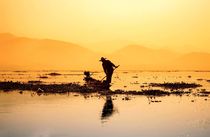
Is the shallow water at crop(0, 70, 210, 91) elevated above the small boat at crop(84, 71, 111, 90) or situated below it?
above

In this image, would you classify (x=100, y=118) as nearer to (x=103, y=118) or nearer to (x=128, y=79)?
(x=103, y=118)

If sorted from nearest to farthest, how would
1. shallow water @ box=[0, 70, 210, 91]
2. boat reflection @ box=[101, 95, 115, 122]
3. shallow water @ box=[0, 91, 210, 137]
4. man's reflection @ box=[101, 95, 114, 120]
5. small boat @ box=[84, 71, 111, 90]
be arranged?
shallow water @ box=[0, 91, 210, 137], boat reflection @ box=[101, 95, 115, 122], man's reflection @ box=[101, 95, 114, 120], small boat @ box=[84, 71, 111, 90], shallow water @ box=[0, 70, 210, 91]

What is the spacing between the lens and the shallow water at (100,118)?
24734 mm

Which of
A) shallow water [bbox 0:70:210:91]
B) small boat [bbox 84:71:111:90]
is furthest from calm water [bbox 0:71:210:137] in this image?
shallow water [bbox 0:70:210:91]

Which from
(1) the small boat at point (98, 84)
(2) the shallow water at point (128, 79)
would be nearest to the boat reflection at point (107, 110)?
(1) the small boat at point (98, 84)

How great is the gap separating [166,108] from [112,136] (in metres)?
14.7

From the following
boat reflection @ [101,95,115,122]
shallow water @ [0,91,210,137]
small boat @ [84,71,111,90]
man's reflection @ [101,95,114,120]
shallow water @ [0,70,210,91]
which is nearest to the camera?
shallow water @ [0,91,210,137]

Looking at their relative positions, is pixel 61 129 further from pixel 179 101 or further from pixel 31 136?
pixel 179 101

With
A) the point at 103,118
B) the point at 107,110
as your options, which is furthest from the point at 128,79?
the point at 103,118

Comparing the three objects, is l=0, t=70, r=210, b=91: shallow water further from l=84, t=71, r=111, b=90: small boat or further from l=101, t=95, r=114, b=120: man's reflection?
l=101, t=95, r=114, b=120: man's reflection

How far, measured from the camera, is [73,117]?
101 ft

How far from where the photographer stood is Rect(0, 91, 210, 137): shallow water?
24.7m

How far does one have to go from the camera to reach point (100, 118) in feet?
100

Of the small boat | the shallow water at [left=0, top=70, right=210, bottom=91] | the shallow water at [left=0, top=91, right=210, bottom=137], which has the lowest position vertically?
the shallow water at [left=0, top=91, right=210, bottom=137]
